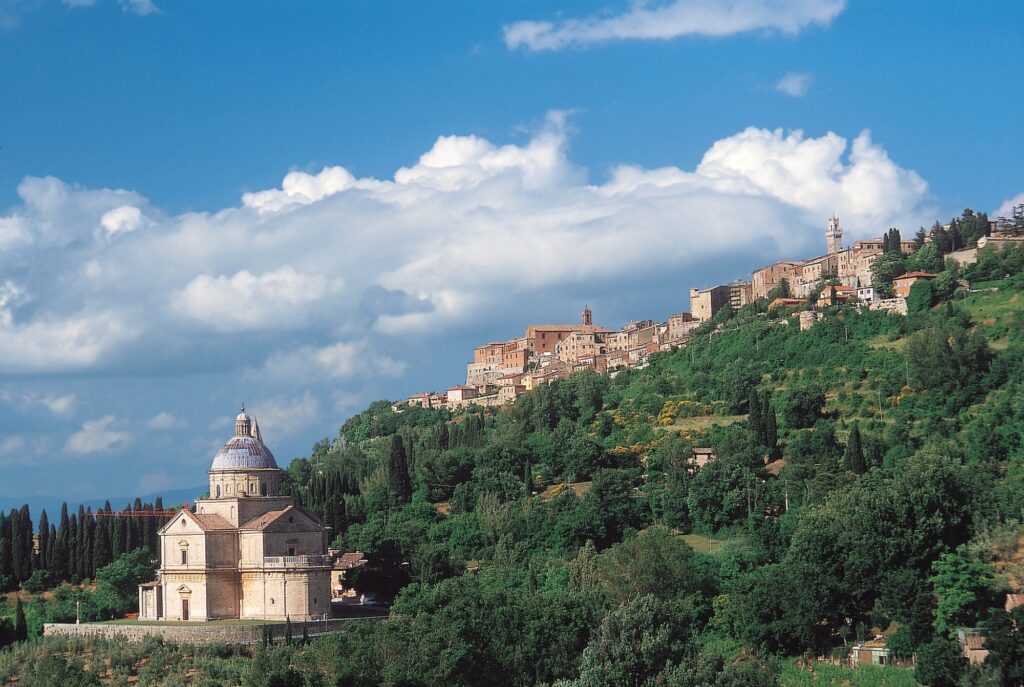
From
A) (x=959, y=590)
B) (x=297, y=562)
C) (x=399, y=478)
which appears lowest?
(x=959, y=590)

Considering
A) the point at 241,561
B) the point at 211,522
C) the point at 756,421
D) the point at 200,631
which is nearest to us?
the point at 200,631

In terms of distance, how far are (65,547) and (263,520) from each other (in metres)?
20.5

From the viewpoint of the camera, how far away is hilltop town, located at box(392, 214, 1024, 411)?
103 meters

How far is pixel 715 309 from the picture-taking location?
119m

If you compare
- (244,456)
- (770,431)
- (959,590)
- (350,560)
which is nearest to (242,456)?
(244,456)

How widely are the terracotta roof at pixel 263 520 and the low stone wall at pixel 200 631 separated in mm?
4532

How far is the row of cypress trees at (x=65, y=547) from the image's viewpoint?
7419 cm

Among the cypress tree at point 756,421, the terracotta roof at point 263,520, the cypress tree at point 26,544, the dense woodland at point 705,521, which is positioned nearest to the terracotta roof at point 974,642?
the dense woodland at point 705,521

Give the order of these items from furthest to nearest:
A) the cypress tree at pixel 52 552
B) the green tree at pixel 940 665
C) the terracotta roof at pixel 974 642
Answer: the cypress tree at pixel 52 552 < the terracotta roof at pixel 974 642 < the green tree at pixel 940 665

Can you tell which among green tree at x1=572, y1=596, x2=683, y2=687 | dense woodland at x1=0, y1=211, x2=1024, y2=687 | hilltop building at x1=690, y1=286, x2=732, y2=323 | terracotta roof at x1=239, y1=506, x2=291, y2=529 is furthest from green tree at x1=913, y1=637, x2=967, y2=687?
hilltop building at x1=690, y1=286, x2=732, y2=323

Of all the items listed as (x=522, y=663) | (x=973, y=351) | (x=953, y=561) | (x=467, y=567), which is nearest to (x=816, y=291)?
(x=973, y=351)

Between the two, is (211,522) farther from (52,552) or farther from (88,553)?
(52,552)

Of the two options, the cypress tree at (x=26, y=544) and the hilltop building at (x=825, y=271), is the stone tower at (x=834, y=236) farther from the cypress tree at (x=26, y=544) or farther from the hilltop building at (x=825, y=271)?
the cypress tree at (x=26, y=544)

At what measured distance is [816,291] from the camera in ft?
354
